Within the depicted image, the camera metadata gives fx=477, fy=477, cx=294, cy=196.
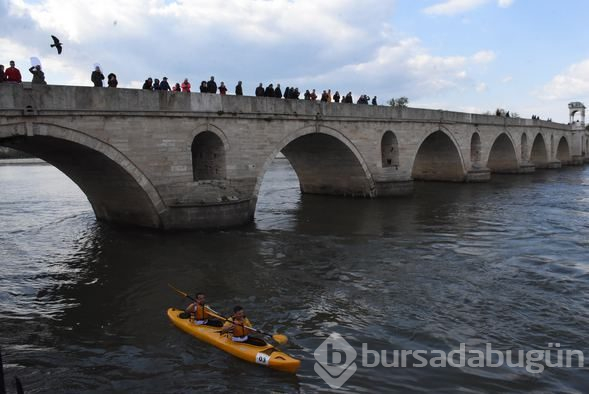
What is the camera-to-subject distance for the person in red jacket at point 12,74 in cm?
1171

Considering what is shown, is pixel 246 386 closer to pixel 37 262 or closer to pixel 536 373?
pixel 536 373

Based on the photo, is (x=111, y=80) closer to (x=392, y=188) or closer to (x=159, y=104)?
(x=159, y=104)

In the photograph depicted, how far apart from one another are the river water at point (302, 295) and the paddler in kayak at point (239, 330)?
330 millimetres

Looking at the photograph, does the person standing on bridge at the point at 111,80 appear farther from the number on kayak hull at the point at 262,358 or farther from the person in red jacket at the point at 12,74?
the number on kayak hull at the point at 262,358

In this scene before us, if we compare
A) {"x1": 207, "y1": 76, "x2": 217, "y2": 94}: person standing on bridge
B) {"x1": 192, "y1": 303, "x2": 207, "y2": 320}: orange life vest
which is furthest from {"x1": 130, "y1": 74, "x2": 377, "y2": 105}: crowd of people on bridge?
{"x1": 192, "y1": 303, "x2": 207, "y2": 320}: orange life vest

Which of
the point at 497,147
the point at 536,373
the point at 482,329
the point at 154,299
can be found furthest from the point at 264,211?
the point at 497,147

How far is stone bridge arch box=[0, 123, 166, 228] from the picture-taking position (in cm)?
1177

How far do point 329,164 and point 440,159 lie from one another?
10307 mm

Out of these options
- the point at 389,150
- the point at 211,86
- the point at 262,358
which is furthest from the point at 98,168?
the point at 389,150

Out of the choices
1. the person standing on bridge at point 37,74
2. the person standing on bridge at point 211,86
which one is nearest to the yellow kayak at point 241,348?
the person standing on bridge at point 37,74

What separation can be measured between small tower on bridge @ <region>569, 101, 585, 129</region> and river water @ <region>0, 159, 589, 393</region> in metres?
43.4

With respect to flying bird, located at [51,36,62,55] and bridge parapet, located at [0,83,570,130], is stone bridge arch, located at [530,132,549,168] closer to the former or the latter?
bridge parapet, located at [0,83,570,130]

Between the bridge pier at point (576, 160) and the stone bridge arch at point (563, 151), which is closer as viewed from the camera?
the bridge pier at point (576, 160)

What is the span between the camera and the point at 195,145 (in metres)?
16.4
